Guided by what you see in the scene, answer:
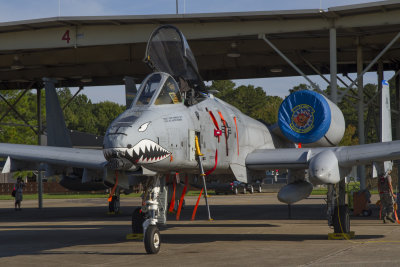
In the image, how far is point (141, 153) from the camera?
11.2m

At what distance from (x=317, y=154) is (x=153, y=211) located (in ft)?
14.4

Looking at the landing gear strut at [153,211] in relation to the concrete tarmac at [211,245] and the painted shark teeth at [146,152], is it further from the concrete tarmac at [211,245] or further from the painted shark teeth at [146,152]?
the painted shark teeth at [146,152]

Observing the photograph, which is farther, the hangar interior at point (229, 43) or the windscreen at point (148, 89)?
the hangar interior at point (229, 43)

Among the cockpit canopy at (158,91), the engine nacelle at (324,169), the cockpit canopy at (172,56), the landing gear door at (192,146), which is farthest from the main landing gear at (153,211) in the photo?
the engine nacelle at (324,169)

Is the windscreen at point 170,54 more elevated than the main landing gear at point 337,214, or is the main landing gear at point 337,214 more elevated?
the windscreen at point 170,54

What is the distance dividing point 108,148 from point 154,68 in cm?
358

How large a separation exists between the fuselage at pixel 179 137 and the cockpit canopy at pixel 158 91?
0.08 meters

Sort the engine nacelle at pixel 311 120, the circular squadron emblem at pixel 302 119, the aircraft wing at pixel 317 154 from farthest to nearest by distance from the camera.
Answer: the circular squadron emblem at pixel 302 119 → the engine nacelle at pixel 311 120 → the aircraft wing at pixel 317 154

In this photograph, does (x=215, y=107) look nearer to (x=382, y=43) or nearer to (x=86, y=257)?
(x=86, y=257)

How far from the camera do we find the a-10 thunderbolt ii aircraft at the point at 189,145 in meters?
11.6

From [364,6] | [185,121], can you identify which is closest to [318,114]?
[185,121]

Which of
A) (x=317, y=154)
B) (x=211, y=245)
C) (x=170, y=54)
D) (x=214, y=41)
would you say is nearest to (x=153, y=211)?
(x=211, y=245)

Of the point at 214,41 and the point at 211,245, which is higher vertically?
the point at 214,41

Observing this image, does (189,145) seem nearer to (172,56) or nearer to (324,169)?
(172,56)
